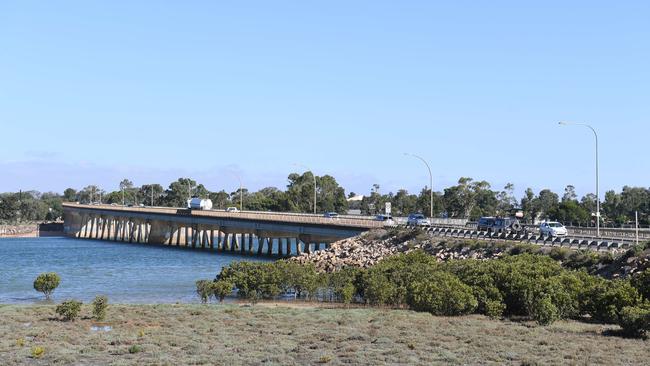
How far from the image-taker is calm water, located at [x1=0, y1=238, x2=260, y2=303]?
59594 mm

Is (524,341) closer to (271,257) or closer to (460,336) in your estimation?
(460,336)

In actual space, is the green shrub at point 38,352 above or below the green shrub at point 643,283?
below

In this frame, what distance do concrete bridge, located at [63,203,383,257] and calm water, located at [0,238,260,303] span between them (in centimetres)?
734

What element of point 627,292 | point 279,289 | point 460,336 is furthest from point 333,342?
point 279,289

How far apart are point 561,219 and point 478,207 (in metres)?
49.6

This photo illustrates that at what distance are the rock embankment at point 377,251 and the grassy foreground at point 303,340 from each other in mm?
29326

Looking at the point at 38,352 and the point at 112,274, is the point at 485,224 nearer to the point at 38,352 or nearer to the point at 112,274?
the point at 112,274

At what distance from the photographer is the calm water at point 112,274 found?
59594 millimetres

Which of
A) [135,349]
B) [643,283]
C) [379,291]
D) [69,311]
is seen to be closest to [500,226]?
[379,291]

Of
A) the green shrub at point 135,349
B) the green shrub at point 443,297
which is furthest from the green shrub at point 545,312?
the green shrub at point 135,349

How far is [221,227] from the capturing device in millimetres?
138500

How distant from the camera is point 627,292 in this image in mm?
38156

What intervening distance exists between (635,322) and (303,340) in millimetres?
12767

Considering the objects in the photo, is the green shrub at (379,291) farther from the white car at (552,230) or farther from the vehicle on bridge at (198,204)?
the vehicle on bridge at (198,204)
